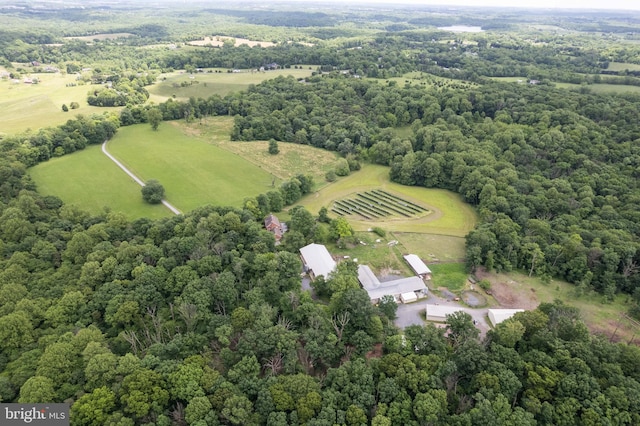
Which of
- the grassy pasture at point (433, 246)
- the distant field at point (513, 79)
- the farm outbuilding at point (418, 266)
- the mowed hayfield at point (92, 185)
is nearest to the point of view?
the farm outbuilding at point (418, 266)

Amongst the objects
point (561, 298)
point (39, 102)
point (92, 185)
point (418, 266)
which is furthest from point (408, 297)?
point (39, 102)

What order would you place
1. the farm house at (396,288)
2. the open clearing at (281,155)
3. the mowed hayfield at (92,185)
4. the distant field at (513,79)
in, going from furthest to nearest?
1. the distant field at (513,79)
2. the open clearing at (281,155)
3. the mowed hayfield at (92,185)
4. the farm house at (396,288)

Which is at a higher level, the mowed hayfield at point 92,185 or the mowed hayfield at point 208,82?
the mowed hayfield at point 208,82

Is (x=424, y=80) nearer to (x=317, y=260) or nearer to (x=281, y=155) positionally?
(x=281, y=155)

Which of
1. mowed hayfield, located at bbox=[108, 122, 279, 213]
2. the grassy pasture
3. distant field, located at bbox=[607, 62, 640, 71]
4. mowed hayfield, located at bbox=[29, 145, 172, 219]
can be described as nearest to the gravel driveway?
the grassy pasture

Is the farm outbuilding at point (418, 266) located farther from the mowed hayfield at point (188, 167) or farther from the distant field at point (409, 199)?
the mowed hayfield at point (188, 167)

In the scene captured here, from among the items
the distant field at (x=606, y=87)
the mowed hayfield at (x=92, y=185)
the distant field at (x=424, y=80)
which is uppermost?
the distant field at (x=606, y=87)

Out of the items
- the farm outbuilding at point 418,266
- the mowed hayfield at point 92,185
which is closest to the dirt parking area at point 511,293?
the farm outbuilding at point 418,266
